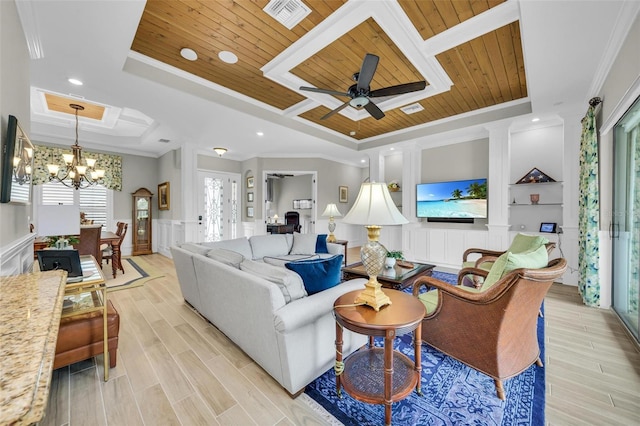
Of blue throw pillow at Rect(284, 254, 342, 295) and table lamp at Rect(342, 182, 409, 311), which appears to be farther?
blue throw pillow at Rect(284, 254, 342, 295)

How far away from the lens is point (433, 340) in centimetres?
207

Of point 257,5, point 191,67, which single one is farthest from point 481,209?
point 191,67

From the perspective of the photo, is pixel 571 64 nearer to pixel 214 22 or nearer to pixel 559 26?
pixel 559 26

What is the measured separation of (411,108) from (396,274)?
284cm

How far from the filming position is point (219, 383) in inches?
72.4

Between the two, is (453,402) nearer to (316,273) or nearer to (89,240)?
(316,273)

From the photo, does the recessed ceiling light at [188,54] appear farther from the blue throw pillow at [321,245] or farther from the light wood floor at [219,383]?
the blue throw pillow at [321,245]

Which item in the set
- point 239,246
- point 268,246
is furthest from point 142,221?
point 268,246

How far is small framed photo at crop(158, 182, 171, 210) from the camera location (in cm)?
649

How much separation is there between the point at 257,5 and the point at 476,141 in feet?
14.4

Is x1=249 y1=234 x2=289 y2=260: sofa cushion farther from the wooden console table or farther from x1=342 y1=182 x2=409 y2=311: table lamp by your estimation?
x1=342 y1=182 x2=409 y2=311: table lamp

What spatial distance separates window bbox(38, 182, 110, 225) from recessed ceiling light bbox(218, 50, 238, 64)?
18.2 feet

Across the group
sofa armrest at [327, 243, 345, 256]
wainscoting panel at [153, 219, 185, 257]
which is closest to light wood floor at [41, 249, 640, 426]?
sofa armrest at [327, 243, 345, 256]

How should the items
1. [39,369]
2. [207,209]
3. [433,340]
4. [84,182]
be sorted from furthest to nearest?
1. [207,209]
2. [84,182]
3. [433,340]
4. [39,369]
